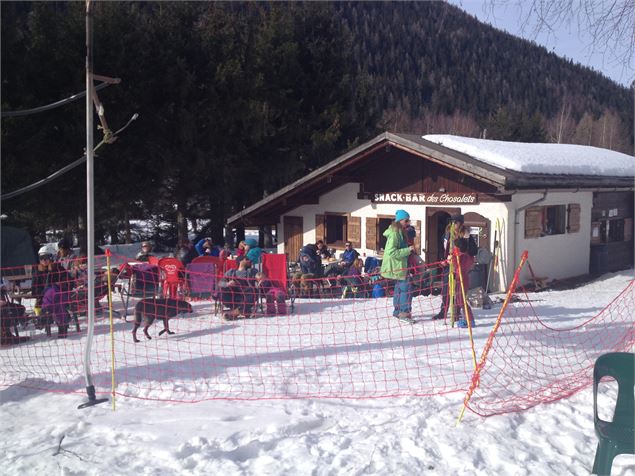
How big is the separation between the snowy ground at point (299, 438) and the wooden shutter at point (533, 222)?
325 inches

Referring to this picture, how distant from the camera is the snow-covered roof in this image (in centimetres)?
1442

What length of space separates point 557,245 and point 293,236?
7082 millimetres

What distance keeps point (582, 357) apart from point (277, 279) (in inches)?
201

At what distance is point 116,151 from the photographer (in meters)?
20.3

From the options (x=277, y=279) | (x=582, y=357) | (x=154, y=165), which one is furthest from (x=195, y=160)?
(x=582, y=357)

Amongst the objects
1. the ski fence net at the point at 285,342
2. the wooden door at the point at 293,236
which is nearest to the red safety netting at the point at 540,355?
the ski fence net at the point at 285,342

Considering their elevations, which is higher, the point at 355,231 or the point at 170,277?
the point at 355,231

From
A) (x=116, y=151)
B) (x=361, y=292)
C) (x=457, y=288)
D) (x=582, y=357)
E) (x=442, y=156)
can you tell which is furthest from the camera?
(x=116, y=151)

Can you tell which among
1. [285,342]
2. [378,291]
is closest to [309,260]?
[378,291]

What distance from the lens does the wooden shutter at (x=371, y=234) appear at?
1616 centimetres

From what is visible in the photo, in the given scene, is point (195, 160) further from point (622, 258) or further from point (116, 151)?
point (622, 258)

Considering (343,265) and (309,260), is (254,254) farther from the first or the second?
(343,265)

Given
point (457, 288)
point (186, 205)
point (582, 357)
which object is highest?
point (186, 205)

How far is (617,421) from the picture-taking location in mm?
4652
